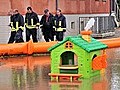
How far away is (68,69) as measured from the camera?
40.5 feet

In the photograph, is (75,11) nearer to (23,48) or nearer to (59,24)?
(59,24)

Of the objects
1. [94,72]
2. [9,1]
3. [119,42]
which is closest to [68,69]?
[94,72]

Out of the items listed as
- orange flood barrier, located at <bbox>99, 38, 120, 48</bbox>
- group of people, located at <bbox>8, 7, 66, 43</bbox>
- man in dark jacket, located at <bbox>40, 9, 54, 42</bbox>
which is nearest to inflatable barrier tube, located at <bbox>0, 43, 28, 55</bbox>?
group of people, located at <bbox>8, 7, 66, 43</bbox>

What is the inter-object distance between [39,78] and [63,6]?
16.8 meters

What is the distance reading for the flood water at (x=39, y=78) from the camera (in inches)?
446

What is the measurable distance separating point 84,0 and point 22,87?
835 inches

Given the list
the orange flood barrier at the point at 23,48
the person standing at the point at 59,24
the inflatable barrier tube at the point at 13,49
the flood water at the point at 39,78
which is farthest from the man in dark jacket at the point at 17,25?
the flood water at the point at 39,78

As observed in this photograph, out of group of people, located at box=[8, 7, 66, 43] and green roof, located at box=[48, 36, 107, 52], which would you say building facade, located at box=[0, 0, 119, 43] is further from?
green roof, located at box=[48, 36, 107, 52]

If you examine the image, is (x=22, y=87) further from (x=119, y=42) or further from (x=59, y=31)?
(x=119, y=42)

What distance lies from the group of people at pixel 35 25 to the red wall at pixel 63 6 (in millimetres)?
2908

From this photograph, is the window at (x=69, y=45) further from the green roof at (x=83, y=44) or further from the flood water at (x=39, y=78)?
the flood water at (x=39, y=78)

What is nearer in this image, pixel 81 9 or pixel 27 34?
pixel 27 34

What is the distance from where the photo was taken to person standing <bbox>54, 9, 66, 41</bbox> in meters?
21.3

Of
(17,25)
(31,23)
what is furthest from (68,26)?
(17,25)
